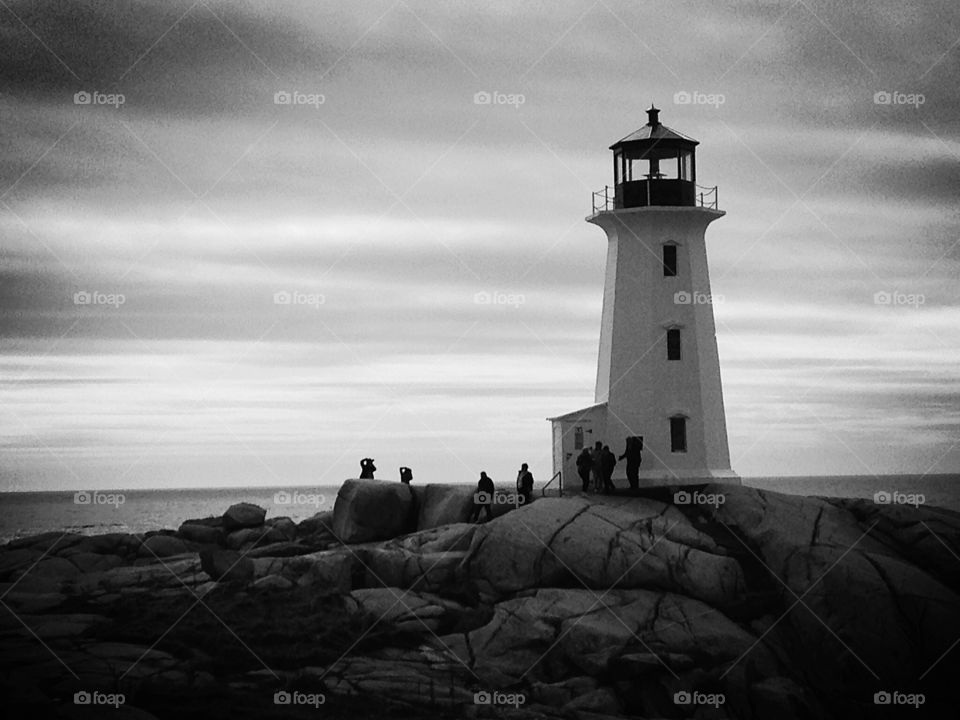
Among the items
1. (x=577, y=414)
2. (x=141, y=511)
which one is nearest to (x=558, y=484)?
(x=577, y=414)

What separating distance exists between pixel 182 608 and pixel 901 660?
1796 centimetres

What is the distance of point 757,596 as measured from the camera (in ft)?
128

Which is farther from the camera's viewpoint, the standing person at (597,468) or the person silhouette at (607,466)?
the standing person at (597,468)

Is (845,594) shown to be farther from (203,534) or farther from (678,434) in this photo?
(203,534)

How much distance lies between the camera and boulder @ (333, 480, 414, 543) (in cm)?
4288

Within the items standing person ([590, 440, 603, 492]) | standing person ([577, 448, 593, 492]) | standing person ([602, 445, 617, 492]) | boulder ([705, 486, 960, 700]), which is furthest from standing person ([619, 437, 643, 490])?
boulder ([705, 486, 960, 700])

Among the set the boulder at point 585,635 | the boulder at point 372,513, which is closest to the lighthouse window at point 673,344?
the boulder at point 372,513

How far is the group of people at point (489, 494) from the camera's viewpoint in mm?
42312

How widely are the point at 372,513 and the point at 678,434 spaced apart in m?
9.11

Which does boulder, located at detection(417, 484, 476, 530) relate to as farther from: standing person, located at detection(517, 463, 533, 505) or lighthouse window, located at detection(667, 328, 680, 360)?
lighthouse window, located at detection(667, 328, 680, 360)

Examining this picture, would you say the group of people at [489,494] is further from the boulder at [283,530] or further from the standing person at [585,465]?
the boulder at [283,530]

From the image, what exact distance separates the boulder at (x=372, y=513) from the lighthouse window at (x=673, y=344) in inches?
337

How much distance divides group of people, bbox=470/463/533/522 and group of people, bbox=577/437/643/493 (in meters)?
1.53

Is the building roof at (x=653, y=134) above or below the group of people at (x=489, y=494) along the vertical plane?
above
